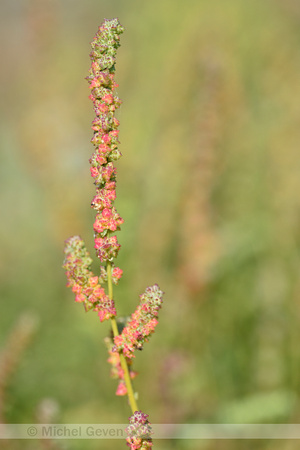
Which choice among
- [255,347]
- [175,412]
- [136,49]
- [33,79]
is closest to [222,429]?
[175,412]

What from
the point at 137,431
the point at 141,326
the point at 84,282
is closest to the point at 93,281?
the point at 84,282

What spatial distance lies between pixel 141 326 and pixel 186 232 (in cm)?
264

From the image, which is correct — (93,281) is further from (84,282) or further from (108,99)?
(108,99)

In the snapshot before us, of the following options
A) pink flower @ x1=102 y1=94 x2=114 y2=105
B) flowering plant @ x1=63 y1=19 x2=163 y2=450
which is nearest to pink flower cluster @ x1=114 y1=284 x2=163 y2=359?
flowering plant @ x1=63 y1=19 x2=163 y2=450

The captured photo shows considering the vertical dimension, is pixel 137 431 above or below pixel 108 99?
below

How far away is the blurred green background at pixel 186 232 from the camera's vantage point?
12.3ft

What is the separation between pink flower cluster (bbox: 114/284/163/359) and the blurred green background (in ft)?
3.01

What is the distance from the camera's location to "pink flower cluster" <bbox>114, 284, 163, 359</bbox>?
136 centimetres

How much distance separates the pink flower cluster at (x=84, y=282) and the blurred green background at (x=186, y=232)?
3.05 ft

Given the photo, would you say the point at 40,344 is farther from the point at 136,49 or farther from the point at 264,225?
the point at 136,49

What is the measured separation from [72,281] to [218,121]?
2556 millimetres

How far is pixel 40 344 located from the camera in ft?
15.4

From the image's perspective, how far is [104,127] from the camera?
132 centimetres

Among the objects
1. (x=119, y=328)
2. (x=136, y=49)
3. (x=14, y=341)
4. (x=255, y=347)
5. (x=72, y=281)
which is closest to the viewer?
(x=72, y=281)
